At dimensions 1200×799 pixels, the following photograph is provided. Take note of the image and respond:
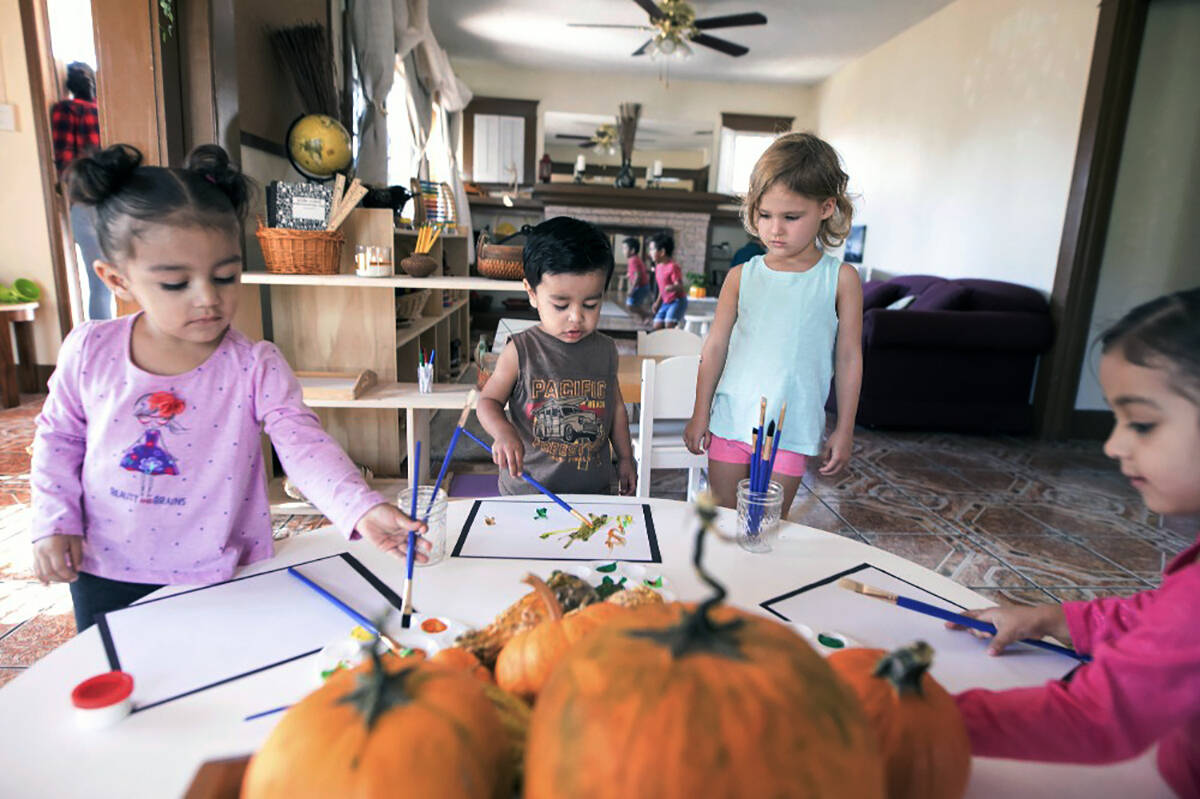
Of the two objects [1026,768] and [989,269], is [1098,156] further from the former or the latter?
[1026,768]

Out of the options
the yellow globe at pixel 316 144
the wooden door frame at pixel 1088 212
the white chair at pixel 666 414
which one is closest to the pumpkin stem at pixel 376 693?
the white chair at pixel 666 414

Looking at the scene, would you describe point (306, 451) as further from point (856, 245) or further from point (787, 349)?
point (856, 245)

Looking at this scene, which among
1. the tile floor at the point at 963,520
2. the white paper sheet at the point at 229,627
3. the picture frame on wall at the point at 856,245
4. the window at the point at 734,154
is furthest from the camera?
the window at the point at 734,154

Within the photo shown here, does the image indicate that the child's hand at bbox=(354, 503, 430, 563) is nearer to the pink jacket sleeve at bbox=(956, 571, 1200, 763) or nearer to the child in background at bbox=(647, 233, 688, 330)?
the pink jacket sleeve at bbox=(956, 571, 1200, 763)

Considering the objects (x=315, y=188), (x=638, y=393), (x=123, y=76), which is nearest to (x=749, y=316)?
(x=638, y=393)

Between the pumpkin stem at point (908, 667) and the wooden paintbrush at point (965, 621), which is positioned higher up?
the pumpkin stem at point (908, 667)

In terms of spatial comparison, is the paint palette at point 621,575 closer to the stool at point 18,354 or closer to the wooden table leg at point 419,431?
the wooden table leg at point 419,431

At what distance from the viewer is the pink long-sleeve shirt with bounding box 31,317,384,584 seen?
915 millimetres

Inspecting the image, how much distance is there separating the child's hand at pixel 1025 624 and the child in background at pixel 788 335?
0.74 meters

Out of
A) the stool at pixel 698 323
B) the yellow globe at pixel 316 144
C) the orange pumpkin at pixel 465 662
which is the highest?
the yellow globe at pixel 316 144

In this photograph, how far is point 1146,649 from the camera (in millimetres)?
503

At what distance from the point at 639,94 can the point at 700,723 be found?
900 cm

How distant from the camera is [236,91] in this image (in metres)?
2.36

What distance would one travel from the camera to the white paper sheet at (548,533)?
3.02ft
